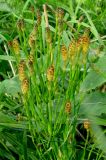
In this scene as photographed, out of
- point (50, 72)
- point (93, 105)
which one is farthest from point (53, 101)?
point (50, 72)

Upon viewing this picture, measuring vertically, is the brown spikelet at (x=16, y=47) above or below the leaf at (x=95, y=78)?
above

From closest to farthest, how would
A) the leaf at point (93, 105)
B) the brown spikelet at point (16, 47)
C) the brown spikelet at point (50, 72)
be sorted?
the brown spikelet at point (50, 72)
the brown spikelet at point (16, 47)
the leaf at point (93, 105)

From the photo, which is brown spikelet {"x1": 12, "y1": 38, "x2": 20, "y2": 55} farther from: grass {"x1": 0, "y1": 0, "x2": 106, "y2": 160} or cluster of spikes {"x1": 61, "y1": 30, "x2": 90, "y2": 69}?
cluster of spikes {"x1": 61, "y1": 30, "x2": 90, "y2": 69}

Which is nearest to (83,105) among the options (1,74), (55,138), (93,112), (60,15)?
(93,112)

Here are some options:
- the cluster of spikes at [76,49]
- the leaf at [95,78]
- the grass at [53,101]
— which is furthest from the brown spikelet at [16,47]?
the leaf at [95,78]

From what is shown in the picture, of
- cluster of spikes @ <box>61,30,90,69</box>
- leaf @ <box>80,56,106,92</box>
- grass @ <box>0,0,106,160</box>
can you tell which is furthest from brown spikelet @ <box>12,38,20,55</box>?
leaf @ <box>80,56,106,92</box>

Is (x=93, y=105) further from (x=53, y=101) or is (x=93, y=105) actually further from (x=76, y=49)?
(x=76, y=49)

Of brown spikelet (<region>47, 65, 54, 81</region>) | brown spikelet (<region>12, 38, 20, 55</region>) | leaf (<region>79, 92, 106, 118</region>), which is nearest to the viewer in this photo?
brown spikelet (<region>47, 65, 54, 81</region>)

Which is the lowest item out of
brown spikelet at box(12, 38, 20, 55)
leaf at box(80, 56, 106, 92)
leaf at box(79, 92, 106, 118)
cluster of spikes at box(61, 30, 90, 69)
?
leaf at box(79, 92, 106, 118)

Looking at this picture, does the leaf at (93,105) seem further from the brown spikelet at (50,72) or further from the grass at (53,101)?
the brown spikelet at (50,72)

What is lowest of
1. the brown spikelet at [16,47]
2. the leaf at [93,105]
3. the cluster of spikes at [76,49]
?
the leaf at [93,105]

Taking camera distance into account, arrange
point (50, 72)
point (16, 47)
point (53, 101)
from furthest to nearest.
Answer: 1. point (53, 101)
2. point (16, 47)
3. point (50, 72)

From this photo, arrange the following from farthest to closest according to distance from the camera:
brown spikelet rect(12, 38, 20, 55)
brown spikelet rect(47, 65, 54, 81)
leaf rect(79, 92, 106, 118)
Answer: leaf rect(79, 92, 106, 118)
brown spikelet rect(12, 38, 20, 55)
brown spikelet rect(47, 65, 54, 81)
